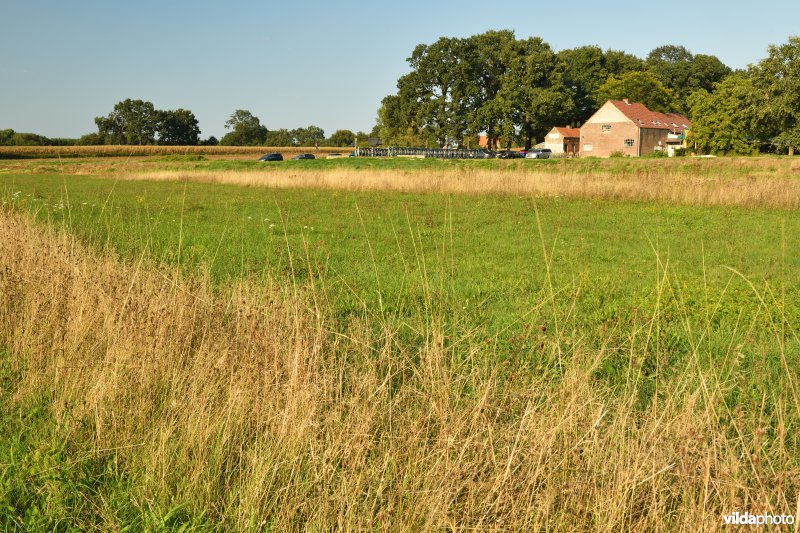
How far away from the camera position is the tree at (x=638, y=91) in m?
89.9

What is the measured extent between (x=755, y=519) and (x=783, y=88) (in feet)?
220

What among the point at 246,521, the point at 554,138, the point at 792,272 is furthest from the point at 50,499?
the point at 554,138

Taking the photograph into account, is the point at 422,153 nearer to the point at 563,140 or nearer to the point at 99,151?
the point at 563,140

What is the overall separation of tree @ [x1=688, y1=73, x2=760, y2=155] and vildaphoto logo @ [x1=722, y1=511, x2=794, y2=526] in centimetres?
6895

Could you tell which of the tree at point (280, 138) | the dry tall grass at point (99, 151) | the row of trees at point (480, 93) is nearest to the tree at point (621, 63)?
the row of trees at point (480, 93)

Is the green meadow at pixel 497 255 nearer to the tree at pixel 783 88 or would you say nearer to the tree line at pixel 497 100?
the tree at pixel 783 88

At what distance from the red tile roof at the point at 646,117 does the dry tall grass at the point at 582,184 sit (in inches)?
2226

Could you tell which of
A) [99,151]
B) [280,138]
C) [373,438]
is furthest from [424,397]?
[280,138]

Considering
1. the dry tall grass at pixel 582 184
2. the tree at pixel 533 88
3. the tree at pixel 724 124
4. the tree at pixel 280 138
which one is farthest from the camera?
the tree at pixel 280 138

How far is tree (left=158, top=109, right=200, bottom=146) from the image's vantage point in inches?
4641

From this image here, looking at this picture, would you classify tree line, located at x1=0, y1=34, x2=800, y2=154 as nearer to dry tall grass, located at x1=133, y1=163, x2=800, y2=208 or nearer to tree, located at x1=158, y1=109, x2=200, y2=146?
tree, located at x1=158, y1=109, x2=200, y2=146

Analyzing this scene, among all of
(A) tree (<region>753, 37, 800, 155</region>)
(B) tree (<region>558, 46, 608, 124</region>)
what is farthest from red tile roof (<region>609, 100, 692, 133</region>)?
(A) tree (<region>753, 37, 800, 155</region>)

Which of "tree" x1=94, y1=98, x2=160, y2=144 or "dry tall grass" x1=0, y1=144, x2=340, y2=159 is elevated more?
"tree" x1=94, y1=98, x2=160, y2=144

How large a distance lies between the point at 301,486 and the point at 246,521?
1.06 feet
